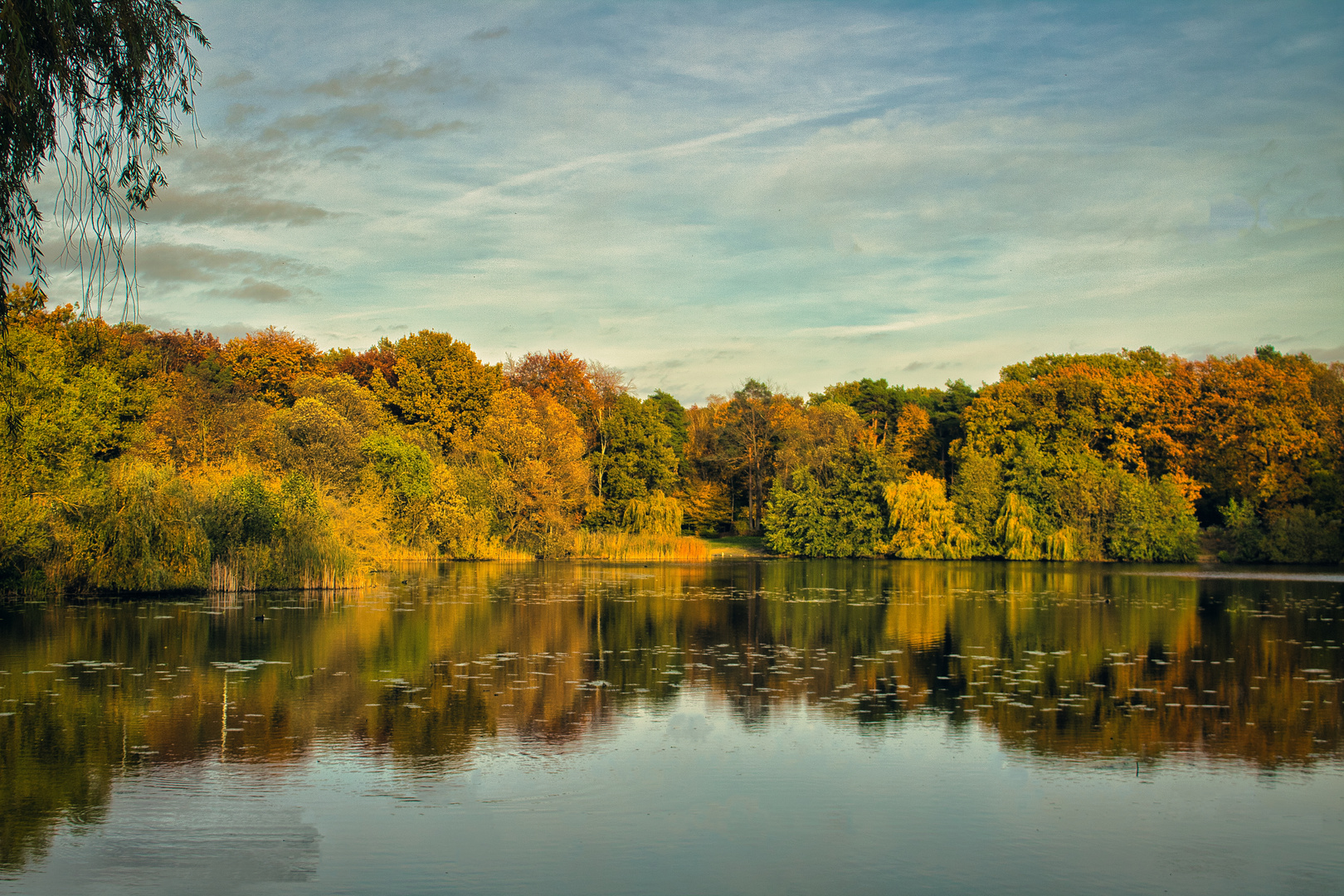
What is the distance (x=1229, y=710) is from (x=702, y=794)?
791 centimetres

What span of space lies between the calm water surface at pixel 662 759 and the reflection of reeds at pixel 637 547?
35.0 m

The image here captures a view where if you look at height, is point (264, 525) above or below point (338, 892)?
above

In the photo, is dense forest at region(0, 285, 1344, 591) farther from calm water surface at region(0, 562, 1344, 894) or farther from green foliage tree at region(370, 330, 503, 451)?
calm water surface at region(0, 562, 1344, 894)

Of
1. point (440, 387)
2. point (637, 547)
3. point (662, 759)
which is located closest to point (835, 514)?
Answer: point (637, 547)

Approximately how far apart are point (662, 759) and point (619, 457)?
177 ft

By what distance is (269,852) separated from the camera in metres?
7.64

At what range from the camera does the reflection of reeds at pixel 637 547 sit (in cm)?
5716

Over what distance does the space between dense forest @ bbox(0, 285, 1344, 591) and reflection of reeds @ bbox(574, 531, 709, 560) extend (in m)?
0.15

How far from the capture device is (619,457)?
6456 cm

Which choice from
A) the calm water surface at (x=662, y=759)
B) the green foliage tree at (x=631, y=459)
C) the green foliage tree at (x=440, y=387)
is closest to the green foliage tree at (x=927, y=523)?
the green foliage tree at (x=631, y=459)

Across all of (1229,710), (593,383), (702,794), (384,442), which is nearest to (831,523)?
(593,383)

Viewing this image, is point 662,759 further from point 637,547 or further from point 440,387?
point 440,387

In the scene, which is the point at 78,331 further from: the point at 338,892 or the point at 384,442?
the point at 338,892

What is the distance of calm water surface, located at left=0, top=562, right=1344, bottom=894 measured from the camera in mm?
7512
